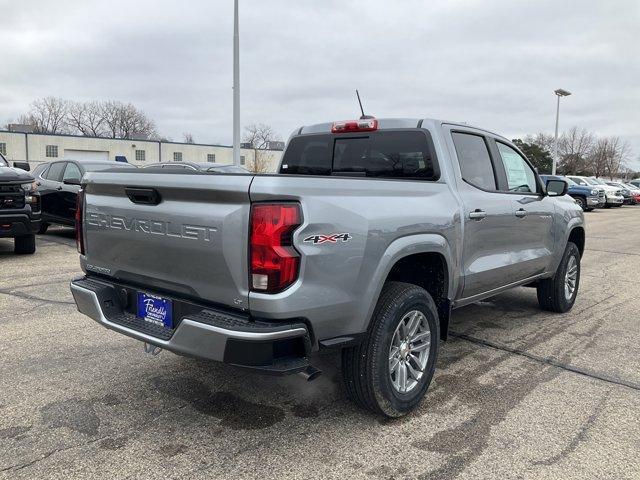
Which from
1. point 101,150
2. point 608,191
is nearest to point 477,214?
point 608,191

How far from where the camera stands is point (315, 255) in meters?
2.70

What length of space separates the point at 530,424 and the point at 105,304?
2.74m

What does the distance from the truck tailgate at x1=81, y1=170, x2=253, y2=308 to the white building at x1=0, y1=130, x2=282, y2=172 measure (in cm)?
4187

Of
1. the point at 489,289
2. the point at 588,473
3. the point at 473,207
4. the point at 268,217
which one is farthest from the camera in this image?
the point at 489,289

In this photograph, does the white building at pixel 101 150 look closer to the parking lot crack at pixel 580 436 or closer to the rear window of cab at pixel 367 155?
the rear window of cab at pixel 367 155

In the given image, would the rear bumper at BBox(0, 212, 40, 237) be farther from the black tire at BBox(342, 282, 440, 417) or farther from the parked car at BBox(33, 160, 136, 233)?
the black tire at BBox(342, 282, 440, 417)

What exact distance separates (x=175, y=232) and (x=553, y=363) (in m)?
3.25

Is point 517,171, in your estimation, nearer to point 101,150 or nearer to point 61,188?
point 61,188

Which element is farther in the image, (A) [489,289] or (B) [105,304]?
(A) [489,289]

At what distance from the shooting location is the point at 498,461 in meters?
2.88

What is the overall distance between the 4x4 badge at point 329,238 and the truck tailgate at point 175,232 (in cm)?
33

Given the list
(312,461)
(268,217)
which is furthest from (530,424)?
(268,217)

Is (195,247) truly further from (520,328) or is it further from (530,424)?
(520,328)

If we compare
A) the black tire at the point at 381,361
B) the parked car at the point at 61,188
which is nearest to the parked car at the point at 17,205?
the parked car at the point at 61,188
